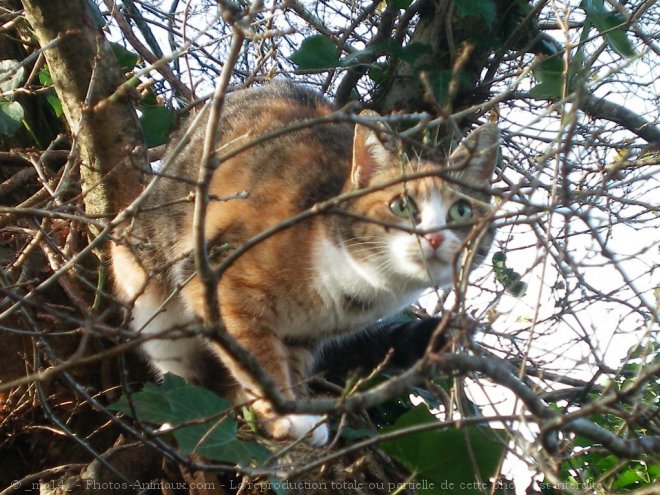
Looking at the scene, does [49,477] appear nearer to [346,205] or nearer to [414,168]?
[346,205]

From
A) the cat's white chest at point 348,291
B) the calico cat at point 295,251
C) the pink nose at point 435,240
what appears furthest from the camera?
the cat's white chest at point 348,291

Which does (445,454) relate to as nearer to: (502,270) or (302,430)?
(302,430)

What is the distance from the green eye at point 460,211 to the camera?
2971 millimetres

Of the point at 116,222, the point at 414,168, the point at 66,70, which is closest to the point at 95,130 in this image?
the point at 66,70

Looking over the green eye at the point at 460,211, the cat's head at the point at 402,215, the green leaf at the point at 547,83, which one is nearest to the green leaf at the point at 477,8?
the green leaf at the point at 547,83

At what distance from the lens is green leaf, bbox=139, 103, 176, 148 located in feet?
10.7

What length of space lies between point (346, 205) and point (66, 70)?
117cm

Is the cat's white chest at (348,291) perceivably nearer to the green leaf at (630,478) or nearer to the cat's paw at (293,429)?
the cat's paw at (293,429)

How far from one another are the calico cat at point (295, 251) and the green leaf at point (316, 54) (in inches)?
8.6

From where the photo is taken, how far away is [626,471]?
2.78 meters

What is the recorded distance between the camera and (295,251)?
9.68 feet

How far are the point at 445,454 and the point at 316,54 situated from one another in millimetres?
1874

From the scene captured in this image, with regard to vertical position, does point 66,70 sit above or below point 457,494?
above

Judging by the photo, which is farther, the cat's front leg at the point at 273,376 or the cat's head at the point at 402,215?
the cat's head at the point at 402,215
